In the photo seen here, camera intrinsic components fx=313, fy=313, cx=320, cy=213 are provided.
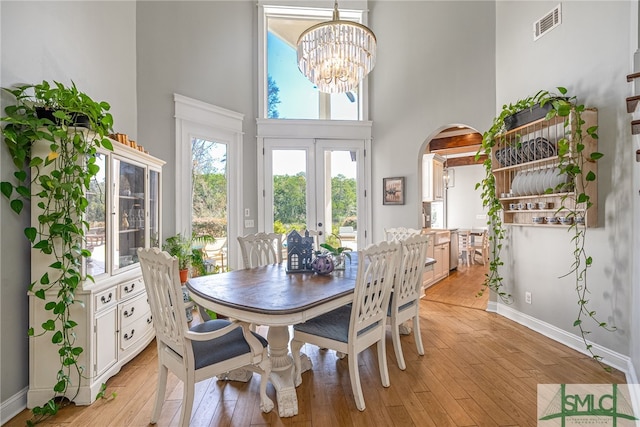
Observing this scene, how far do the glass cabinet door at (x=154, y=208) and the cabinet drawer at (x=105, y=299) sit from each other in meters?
0.81

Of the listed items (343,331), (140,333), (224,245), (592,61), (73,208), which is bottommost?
(140,333)

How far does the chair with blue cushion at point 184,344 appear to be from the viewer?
5.26 feet

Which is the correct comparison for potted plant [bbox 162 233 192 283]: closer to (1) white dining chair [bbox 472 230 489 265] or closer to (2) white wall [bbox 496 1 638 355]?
(2) white wall [bbox 496 1 638 355]

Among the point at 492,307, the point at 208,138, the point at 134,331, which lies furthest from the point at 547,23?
the point at 134,331

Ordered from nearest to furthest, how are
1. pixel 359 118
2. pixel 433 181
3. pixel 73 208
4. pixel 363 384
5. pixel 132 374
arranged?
pixel 73 208
pixel 363 384
pixel 132 374
pixel 359 118
pixel 433 181

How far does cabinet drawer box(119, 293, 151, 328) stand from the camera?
95.5 inches

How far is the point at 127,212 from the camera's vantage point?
8.77 feet

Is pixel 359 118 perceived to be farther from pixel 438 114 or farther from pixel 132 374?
pixel 132 374

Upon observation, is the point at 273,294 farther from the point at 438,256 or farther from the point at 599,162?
the point at 438,256

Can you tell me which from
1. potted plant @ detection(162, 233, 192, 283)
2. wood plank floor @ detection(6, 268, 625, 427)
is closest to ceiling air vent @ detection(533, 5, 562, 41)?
wood plank floor @ detection(6, 268, 625, 427)

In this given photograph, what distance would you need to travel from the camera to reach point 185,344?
162cm

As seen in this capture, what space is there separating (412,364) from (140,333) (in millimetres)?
2319

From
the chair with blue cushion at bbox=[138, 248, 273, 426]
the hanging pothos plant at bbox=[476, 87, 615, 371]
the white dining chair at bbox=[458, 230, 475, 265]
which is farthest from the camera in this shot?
the white dining chair at bbox=[458, 230, 475, 265]

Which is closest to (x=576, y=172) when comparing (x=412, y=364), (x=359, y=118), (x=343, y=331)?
(x=412, y=364)
